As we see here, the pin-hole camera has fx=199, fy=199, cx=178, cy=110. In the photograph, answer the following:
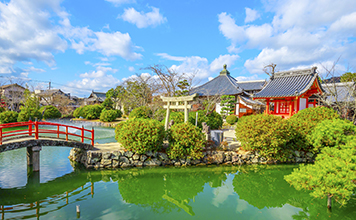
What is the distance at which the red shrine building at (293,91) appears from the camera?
14219 millimetres

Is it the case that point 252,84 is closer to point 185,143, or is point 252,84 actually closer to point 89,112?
point 89,112

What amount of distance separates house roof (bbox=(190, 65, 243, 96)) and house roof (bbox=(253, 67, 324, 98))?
737 centimetres

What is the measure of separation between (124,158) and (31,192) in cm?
340

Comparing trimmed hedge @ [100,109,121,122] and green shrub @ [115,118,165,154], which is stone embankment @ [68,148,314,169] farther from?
trimmed hedge @ [100,109,121,122]

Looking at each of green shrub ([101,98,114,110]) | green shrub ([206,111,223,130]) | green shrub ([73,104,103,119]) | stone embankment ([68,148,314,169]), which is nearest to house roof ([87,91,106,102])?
green shrub ([101,98,114,110])

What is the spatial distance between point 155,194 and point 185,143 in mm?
2921

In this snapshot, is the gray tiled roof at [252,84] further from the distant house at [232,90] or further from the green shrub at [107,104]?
the green shrub at [107,104]

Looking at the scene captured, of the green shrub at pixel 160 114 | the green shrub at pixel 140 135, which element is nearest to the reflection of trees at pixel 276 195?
the green shrub at pixel 140 135

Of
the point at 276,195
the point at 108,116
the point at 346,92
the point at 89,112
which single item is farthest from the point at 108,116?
the point at 346,92

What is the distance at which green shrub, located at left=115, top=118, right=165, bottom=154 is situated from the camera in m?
8.30

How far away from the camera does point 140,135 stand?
825 centimetres

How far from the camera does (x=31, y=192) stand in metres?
6.18

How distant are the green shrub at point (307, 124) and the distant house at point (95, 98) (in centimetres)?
4037

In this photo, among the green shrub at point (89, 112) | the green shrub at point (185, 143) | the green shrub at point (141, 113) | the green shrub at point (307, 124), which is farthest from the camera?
the green shrub at point (89, 112)
